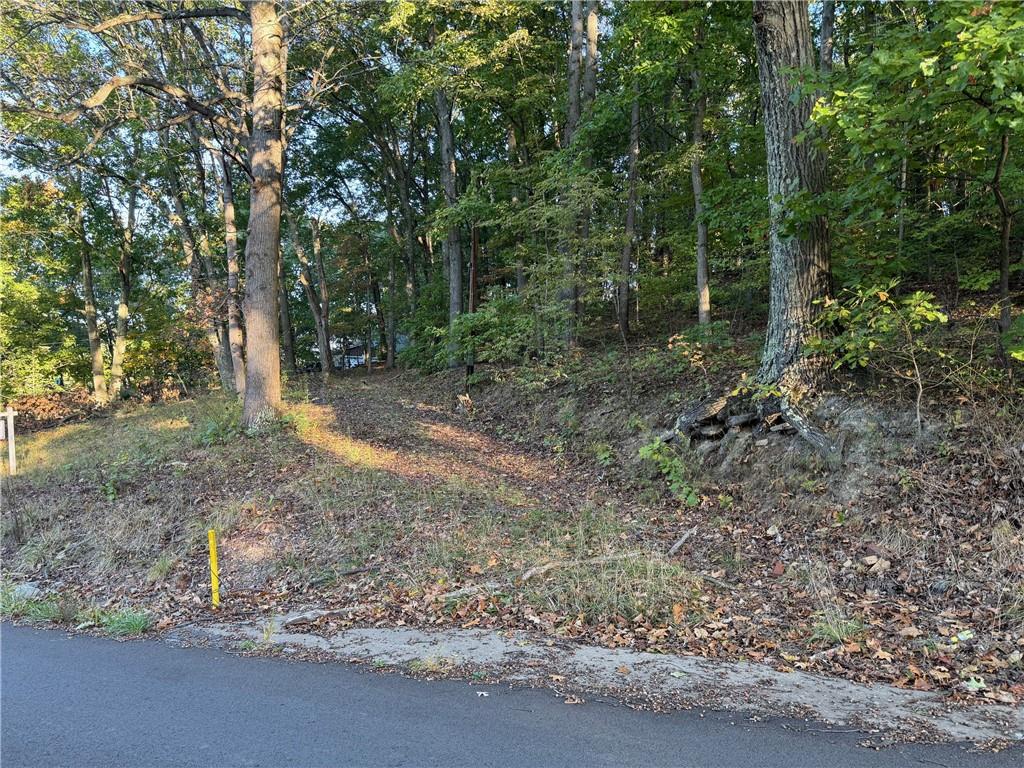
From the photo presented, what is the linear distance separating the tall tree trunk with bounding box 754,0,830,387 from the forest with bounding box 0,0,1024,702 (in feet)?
0.15

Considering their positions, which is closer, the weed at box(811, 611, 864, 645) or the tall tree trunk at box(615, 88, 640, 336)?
the weed at box(811, 611, 864, 645)

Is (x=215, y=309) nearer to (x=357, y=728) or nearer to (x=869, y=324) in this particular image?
(x=357, y=728)

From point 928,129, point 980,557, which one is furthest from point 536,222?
point 980,557

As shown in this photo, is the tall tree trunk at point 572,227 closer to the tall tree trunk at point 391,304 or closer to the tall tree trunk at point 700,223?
the tall tree trunk at point 700,223

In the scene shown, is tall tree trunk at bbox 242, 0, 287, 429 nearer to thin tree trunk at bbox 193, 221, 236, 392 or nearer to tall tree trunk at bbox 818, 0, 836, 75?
thin tree trunk at bbox 193, 221, 236, 392

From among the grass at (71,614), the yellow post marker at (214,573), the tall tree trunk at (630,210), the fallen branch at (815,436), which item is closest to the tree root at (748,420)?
the fallen branch at (815,436)

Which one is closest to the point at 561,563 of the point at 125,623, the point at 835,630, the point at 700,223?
the point at 835,630

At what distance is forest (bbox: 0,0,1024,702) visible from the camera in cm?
526

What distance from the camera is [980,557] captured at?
502 cm

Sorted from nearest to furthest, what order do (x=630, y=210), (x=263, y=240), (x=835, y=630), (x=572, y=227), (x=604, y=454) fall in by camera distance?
1. (x=835, y=630)
2. (x=604, y=454)
3. (x=263, y=240)
4. (x=572, y=227)
5. (x=630, y=210)

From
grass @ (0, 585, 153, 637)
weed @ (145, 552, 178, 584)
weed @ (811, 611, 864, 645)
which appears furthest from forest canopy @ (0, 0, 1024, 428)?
grass @ (0, 585, 153, 637)

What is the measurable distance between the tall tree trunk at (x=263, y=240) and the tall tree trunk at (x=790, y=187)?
921 cm

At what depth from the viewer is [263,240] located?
1155cm

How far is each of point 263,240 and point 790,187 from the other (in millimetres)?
9693
